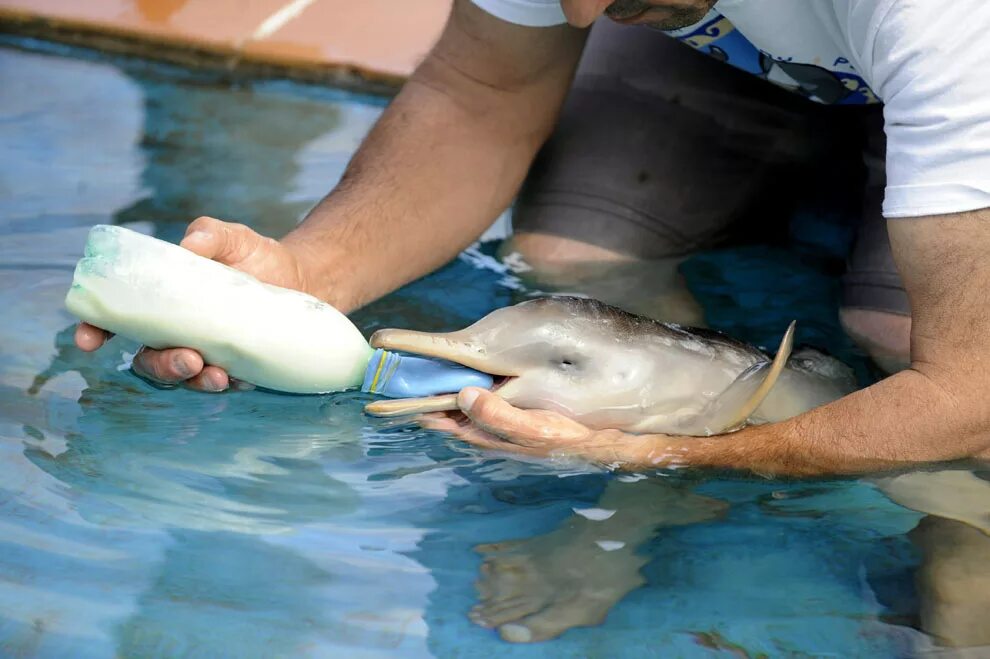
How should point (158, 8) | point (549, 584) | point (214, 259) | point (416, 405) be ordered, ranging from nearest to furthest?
point (549, 584)
point (416, 405)
point (214, 259)
point (158, 8)

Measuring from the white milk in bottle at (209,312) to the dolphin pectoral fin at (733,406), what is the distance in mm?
759

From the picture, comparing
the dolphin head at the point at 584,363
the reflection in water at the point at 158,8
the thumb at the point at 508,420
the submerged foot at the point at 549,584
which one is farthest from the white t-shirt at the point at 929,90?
the reflection in water at the point at 158,8

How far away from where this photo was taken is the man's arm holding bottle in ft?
10.7

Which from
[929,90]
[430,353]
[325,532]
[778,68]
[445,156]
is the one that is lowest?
[325,532]

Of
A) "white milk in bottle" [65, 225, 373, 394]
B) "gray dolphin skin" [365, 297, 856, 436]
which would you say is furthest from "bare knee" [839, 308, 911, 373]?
"white milk in bottle" [65, 225, 373, 394]

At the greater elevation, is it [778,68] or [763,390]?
[778,68]

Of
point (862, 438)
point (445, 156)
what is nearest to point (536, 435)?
point (862, 438)

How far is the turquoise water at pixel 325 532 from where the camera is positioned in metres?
2.12

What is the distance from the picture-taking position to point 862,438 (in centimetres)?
250

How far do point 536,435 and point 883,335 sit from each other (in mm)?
1338

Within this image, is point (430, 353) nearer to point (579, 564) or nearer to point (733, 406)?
point (579, 564)

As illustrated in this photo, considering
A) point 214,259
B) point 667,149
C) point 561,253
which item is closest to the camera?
point 214,259

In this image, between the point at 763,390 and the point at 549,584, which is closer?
the point at 549,584

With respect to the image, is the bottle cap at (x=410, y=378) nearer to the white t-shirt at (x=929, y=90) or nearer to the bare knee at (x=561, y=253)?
the white t-shirt at (x=929, y=90)
